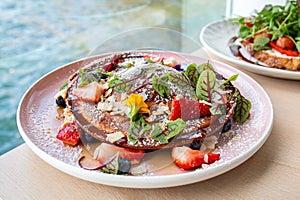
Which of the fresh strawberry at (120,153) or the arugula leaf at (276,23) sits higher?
the arugula leaf at (276,23)

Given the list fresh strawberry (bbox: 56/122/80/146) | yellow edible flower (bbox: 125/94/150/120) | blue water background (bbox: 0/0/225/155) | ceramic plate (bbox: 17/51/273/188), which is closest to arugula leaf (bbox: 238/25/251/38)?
ceramic plate (bbox: 17/51/273/188)

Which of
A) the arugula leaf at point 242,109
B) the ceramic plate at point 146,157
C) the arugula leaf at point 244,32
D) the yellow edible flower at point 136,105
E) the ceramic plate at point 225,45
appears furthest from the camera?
the arugula leaf at point 244,32

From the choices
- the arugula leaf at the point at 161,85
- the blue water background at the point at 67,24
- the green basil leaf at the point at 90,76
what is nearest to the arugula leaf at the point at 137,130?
the arugula leaf at the point at 161,85

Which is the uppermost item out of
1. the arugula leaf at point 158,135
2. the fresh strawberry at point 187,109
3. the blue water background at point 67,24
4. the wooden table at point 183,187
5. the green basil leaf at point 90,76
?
the green basil leaf at point 90,76

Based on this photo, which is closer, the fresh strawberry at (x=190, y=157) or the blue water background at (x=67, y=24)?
the fresh strawberry at (x=190, y=157)

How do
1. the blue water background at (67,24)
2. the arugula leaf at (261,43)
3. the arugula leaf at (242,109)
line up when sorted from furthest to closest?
1. the blue water background at (67,24)
2. the arugula leaf at (261,43)
3. the arugula leaf at (242,109)

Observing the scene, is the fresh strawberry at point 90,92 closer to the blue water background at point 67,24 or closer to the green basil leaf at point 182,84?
the green basil leaf at point 182,84

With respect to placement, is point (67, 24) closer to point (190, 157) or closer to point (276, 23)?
point (276, 23)

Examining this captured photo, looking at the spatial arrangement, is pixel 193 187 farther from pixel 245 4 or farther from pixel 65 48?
pixel 65 48
